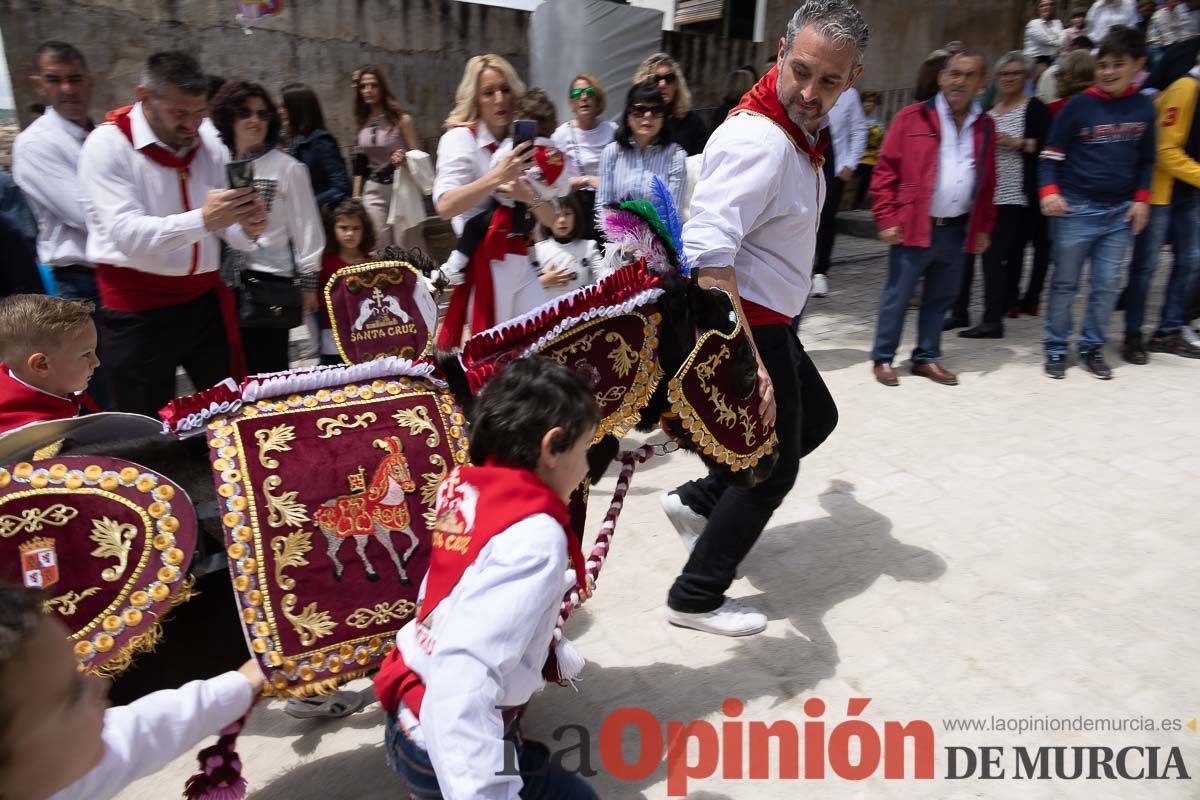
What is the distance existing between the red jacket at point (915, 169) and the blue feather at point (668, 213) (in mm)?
3181

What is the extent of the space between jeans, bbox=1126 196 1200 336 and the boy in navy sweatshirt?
0.23 metres

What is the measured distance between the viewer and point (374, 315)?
2570mm

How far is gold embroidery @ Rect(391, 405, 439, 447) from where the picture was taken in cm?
202

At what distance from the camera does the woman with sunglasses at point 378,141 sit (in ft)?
19.4

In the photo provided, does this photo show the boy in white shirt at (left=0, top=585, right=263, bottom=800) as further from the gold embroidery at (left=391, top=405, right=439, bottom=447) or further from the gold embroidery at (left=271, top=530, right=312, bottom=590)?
the gold embroidery at (left=391, top=405, right=439, bottom=447)

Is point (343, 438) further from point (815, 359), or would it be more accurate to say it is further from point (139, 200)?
point (815, 359)

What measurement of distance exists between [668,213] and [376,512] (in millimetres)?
1193

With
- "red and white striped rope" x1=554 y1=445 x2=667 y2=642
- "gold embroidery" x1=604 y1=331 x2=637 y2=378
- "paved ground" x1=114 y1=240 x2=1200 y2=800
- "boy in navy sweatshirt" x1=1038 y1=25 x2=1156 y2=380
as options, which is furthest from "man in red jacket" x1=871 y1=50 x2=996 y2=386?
"gold embroidery" x1=604 y1=331 x2=637 y2=378

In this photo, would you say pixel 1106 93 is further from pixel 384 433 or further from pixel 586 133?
pixel 384 433

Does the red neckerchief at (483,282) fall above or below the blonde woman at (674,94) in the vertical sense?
below

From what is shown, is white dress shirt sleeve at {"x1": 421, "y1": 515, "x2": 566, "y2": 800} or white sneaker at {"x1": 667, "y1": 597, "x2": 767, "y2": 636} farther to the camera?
white sneaker at {"x1": 667, "y1": 597, "x2": 767, "y2": 636}

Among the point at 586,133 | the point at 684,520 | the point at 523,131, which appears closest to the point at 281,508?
the point at 684,520

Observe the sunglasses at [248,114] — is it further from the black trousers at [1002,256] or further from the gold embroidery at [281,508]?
the black trousers at [1002,256]

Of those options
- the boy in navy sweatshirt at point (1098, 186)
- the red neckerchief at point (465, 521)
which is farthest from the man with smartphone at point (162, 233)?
the boy in navy sweatshirt at point (1098, 186)
